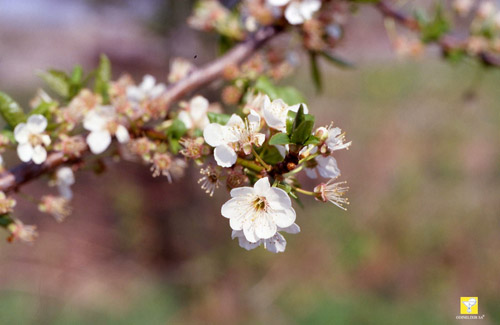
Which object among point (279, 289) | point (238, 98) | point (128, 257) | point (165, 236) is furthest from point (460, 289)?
point (238, 98)

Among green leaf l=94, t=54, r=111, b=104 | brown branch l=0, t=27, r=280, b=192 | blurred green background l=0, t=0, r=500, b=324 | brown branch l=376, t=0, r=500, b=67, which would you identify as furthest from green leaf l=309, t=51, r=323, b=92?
blurred green background l=0, t=0, r=500, b=324

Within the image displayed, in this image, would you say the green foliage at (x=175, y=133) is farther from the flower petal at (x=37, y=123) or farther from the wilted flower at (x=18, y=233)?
the wilted flower at (x=18, y=233)

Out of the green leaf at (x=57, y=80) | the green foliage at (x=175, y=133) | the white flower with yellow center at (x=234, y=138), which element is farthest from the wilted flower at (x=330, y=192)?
the green leaf at (x=57, y=80)

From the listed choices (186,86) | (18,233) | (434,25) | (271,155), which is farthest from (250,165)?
(434,25)

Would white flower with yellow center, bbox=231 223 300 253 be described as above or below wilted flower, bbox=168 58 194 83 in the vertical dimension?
below

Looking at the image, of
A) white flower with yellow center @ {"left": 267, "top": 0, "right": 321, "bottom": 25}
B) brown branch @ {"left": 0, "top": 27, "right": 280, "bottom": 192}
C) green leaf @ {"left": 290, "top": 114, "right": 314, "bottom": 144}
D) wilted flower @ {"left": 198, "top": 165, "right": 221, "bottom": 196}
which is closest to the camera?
green leaf @ {"left": 290, "top": 114, "right": 314, "bottom": 144}

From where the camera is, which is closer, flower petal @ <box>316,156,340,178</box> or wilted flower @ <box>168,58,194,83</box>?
flower petal @ <box>316,156,340,178</box>

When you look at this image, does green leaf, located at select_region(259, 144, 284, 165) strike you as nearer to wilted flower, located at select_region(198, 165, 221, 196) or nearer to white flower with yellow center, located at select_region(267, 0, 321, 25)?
wilted flower, located at select_region(198, 165, 221, 196)
